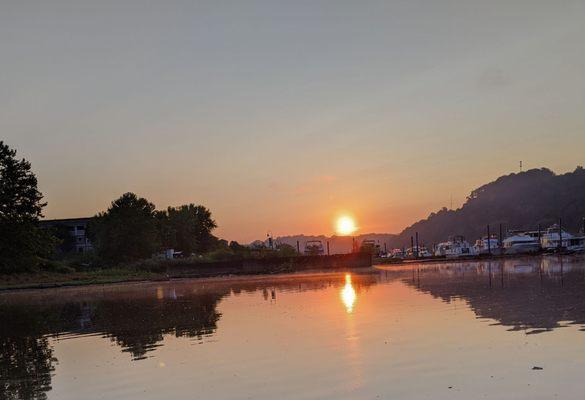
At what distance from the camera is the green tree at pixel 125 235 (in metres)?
106

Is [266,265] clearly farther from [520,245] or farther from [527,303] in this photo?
[520,245]

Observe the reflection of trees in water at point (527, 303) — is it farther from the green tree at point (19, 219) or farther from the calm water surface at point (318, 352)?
the green tree at point (19, 219)

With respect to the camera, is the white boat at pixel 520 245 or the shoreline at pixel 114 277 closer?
the shoreline at pixel 114 277

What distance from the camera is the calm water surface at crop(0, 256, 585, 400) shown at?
48.8 ft

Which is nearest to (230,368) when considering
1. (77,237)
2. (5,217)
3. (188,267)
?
(5,217)

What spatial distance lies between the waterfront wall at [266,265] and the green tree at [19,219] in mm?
20406

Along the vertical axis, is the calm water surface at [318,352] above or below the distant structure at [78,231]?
below

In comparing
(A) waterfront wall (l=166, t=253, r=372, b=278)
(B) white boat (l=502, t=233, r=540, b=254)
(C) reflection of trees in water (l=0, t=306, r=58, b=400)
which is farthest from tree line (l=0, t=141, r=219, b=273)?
(B) white boat (l=502, t=233, r=540, b=254)

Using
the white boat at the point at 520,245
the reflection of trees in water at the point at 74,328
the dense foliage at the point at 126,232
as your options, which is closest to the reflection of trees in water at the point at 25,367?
the reflection of trees in water at the point at 74,328

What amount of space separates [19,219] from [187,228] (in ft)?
247

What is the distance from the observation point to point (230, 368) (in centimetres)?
1809

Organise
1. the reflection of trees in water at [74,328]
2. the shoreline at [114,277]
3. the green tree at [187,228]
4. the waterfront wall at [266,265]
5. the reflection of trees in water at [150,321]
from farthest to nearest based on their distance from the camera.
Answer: the green tree at [187,228] → the waterfront wall at [266,265] → the shoreline at [114,277] → the reflection of trees in water at [150,321] → the reflection of trees in water at [74,328]

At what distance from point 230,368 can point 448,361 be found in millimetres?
6578

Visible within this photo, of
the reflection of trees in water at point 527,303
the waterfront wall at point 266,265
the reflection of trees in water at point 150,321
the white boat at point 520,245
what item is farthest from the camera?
the white boat at point 520,245
